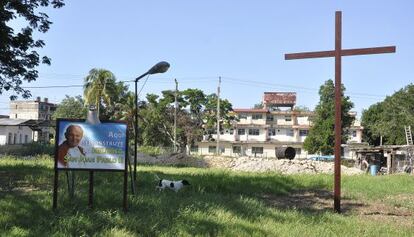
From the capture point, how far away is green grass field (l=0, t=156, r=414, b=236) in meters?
6.78

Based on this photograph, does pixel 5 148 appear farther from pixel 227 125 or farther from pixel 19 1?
pixel 19 1

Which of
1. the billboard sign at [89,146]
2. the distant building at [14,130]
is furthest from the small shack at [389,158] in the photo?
the distant building at [14,130]

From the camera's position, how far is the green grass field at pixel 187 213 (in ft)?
22.2

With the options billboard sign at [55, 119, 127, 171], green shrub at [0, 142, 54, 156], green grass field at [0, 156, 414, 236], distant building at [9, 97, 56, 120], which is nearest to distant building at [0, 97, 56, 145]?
distant building at [9, 97, 56, 120]

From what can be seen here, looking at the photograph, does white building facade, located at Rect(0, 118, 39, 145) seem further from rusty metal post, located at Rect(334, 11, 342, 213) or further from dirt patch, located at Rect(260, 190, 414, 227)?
A: rusty metal post, located at Rect(334, 11, 342, 213)

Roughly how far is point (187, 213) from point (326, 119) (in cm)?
5563

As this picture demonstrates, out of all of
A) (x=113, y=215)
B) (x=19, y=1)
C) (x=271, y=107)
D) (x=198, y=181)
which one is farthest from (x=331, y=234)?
(x=271, y=107)

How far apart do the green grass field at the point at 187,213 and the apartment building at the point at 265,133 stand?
2571 inches

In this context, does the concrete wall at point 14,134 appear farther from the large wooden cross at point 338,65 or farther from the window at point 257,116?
the large wooden cross at point 338,65

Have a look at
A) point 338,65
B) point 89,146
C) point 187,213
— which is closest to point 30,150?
point 338,65

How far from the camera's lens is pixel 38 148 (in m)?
42.9

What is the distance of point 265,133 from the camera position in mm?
79500

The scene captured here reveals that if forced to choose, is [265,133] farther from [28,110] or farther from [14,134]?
[28,110]

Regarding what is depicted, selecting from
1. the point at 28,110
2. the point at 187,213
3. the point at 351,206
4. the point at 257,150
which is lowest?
the point at 351,206
